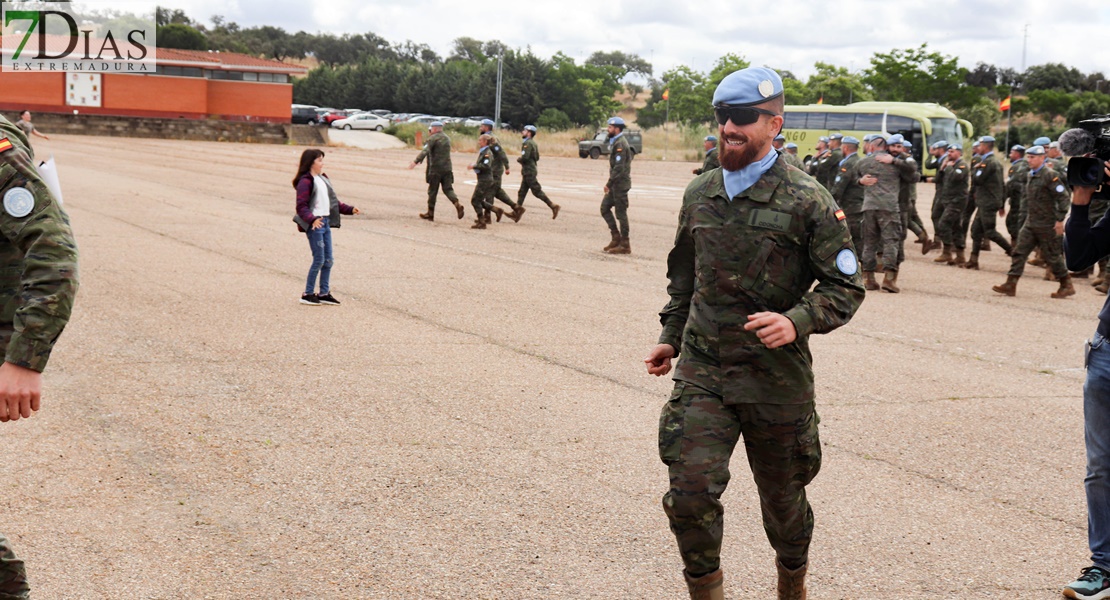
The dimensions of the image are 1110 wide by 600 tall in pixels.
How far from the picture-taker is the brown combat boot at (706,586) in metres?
3.68

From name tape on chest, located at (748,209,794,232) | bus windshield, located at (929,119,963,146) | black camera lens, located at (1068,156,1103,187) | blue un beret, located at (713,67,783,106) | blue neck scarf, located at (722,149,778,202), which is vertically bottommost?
name tape on chest, located at (748,209,794,232)

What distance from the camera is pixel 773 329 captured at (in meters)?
3.45

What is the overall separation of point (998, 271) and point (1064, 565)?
43.1 feet

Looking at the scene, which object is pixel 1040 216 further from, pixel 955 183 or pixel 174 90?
pixel 174 90

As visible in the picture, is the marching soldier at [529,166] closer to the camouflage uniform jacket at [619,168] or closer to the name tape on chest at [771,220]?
the camouflage uniform jacket at [619,168]

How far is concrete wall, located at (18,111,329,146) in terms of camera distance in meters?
54.1

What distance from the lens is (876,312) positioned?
12.4 metres

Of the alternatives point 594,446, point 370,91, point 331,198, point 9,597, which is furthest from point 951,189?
point 370,91

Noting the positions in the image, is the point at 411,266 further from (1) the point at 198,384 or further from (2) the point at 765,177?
(2) the point at 765,177

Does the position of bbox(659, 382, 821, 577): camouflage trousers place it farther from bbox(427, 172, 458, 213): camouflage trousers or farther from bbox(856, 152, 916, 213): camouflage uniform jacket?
bbox(427, 172, 458, 213): camouflage trousers

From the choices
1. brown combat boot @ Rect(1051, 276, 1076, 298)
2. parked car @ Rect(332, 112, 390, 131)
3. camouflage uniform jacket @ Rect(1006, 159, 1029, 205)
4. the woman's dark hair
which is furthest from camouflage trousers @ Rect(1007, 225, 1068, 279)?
parked car @ Rect(332, 112, 390, 131)

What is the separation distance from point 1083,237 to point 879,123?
46679 millimetres

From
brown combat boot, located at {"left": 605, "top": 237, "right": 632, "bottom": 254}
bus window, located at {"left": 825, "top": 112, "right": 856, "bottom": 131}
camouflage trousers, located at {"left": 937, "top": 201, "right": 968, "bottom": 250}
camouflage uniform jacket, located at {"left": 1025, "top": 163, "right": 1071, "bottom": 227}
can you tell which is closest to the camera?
camouflage uniform jacket, located at {"left": 1025, "top": 163, "right": 1071, "bottom": 227}

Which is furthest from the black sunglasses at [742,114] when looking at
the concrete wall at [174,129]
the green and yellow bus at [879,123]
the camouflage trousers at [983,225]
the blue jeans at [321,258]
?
the concrete wall at [174,129]
